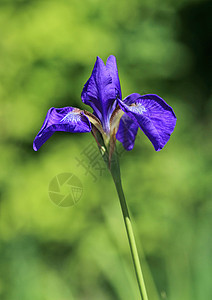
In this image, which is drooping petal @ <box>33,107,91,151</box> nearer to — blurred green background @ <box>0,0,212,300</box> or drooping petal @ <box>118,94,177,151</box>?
drooping petal @ <box>118,94,177,151</box>

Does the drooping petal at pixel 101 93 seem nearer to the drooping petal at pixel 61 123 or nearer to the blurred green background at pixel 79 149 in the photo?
the drooping petal at pixel 61 123

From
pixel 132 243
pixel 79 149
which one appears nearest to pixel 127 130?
pixel 132 243

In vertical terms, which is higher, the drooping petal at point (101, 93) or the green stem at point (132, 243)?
the drooping petal at point (101, 93)

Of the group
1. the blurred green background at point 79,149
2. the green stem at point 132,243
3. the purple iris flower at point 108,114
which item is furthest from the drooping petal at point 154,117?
the blurred green background at point 79,149

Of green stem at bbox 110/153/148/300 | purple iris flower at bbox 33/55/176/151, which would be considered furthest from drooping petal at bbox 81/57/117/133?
green stem at bbox 110/153/148/300

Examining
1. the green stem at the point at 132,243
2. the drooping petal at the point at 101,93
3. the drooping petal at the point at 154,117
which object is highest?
the drooping petal at the point at 101,93

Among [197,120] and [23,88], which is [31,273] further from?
[197,120]

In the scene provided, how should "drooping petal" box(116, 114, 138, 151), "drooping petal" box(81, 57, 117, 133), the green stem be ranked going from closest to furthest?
1. the green stem
2. "drooping petal" box(81, 57, 117, 133)
3. "drooping petal" box(116, 114, 138, 151)
